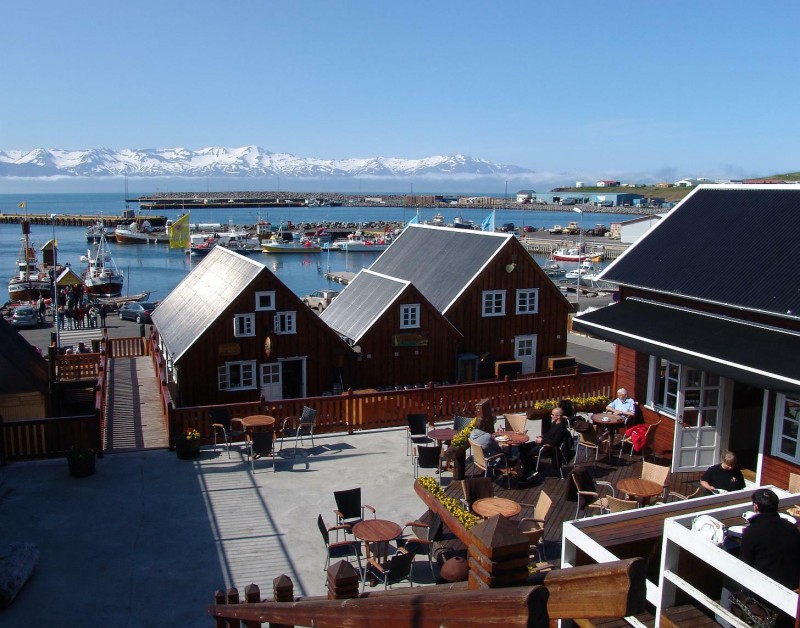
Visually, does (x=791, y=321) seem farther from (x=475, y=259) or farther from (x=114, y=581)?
(x=475, y=259)

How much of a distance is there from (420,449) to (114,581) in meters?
6.75

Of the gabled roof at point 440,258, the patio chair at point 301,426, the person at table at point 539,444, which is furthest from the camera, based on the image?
the gabled roof at point 440,258

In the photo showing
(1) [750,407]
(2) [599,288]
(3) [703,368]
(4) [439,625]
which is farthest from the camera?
(2) [599,288]

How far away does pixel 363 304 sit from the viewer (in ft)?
92.8

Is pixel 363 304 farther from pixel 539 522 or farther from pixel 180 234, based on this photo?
pixel 180 234

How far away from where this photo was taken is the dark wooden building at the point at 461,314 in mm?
26703

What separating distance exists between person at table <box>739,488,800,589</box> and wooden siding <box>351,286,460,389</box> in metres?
18.9

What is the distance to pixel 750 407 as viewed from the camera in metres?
17.0

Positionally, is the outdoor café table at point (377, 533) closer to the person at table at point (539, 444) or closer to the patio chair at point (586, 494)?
the patio chair at point (586, 494)

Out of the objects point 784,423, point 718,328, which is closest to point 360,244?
point 718,328

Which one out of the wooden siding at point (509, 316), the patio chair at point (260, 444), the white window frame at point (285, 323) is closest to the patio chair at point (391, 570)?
the patio chair at point (260, 444)

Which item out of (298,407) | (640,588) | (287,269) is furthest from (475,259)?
(287,269)

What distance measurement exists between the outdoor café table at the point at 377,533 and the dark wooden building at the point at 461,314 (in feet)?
47.4

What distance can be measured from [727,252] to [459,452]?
8.49 m
